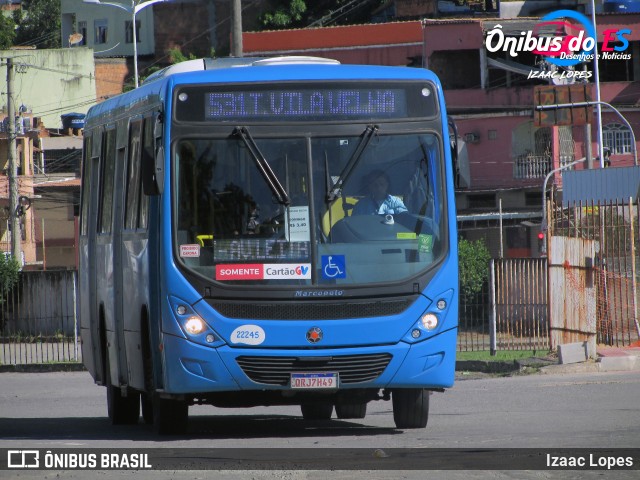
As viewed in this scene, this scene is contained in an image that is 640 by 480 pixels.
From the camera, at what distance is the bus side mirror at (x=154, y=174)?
448 inches

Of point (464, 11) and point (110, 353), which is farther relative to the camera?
point (464, 11)

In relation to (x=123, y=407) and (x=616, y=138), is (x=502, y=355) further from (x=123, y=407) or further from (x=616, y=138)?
(x=616, y=138)

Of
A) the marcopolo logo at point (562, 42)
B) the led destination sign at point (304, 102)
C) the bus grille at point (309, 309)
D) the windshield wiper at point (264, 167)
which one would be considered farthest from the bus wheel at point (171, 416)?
the marcopolo logo at point (562, 42)

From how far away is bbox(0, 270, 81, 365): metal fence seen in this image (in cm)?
3047

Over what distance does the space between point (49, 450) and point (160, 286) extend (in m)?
1.70

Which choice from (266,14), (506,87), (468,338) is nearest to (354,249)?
(468,338)

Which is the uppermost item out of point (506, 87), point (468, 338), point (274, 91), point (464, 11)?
point (464, 11)

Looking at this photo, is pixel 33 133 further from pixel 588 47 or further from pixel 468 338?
pixel 468 338

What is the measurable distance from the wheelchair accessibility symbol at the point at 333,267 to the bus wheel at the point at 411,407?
147 centimetres

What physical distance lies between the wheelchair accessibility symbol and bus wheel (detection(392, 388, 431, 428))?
147 centimetres

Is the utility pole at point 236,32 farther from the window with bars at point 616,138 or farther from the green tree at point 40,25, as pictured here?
the green tree at point 40,25

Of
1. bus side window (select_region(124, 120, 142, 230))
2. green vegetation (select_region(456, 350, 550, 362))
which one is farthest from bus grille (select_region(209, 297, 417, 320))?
green vegetation (select_region(456, 350, 550, 362))

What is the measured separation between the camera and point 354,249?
37.2 ft

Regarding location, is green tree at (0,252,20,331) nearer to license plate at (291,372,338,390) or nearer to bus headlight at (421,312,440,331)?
license plate at (291,372,338,390)
